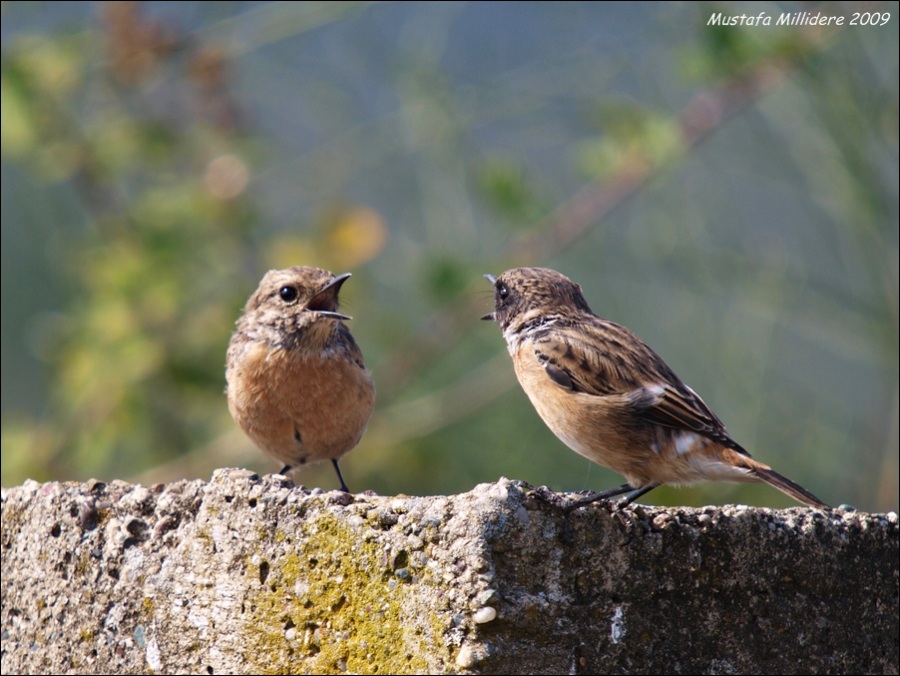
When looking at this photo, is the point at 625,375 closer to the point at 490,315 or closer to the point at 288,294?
the point at 490,315

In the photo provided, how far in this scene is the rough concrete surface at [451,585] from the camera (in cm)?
259

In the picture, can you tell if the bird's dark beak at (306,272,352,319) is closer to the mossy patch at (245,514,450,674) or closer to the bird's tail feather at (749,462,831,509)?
the bird's tail feather at (749,462,831,509)

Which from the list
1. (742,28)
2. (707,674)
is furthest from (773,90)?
(707,674)

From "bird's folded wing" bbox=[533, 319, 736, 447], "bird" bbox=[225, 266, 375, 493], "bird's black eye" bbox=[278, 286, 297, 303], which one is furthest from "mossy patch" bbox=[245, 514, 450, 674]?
"bird's black eye" bbox=[278, 286, 297, 303]

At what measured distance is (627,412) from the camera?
4242 mm

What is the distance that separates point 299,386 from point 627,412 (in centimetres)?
157

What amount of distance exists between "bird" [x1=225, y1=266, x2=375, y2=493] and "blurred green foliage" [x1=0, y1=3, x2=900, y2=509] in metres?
2.26

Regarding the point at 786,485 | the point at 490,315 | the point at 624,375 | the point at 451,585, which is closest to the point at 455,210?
the point at 490,315

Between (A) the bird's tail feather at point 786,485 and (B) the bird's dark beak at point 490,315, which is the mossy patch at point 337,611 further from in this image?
(B) the bird's dark beak at point 490,315

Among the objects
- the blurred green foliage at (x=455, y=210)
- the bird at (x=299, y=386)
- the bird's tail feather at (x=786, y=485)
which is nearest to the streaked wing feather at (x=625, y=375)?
the bird's tail feather at (x=786, y=485)

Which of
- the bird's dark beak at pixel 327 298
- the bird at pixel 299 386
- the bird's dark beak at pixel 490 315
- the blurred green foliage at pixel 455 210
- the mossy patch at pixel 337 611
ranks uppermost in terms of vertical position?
the blurred green foliage at pixel 455 210

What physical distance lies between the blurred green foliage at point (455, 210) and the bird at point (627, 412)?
2.79 meters

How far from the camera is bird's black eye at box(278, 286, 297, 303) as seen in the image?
18.6 ft

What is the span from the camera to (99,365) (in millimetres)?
7793
